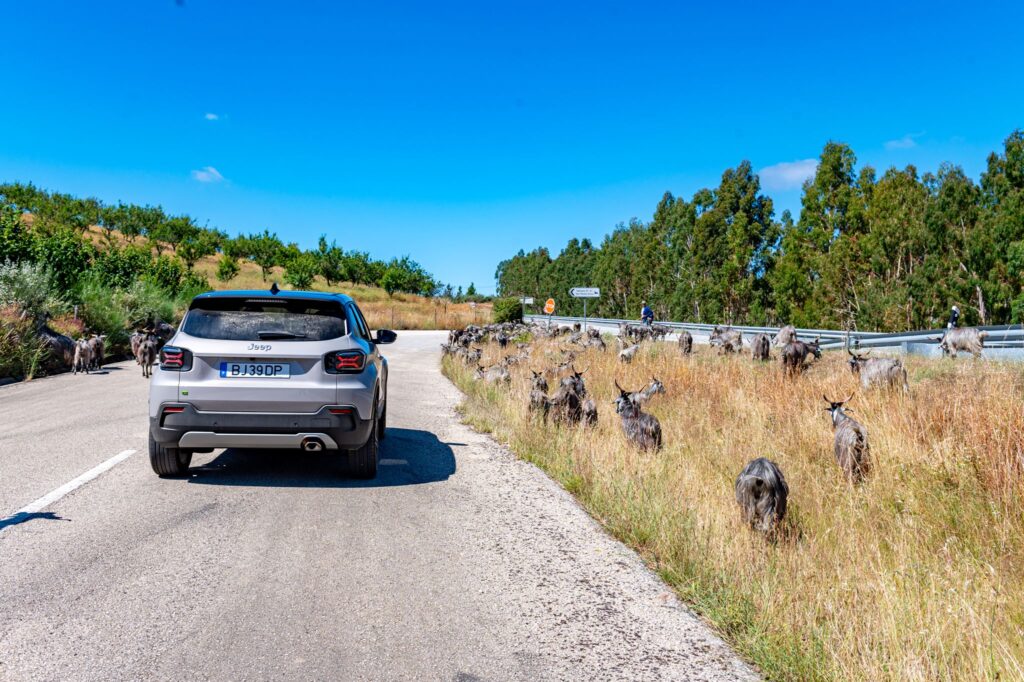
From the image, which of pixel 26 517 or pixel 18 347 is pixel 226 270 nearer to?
pixel 18 347

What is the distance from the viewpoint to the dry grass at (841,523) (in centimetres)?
297

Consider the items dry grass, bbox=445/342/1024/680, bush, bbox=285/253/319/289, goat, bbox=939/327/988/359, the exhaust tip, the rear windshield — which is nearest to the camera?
dry grass, bbox=445/342/1024/680

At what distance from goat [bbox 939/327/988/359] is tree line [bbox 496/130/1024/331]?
28.4ft

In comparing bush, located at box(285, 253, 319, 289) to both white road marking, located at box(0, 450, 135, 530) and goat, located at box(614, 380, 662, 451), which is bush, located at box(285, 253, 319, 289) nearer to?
white road marking, located at box(0, 450, 135, 530)

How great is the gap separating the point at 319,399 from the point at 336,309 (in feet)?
3.29

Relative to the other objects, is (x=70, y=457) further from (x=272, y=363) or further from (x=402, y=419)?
(x=402, y=419)

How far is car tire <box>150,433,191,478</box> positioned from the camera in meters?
6.02

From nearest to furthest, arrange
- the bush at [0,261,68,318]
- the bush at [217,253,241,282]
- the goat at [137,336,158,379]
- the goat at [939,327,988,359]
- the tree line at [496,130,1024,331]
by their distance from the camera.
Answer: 1. the goat at [939,327,988,359]
2. the goat at [137,336,158,379]
3. the bush at [0,261,68,318]
4. the tree line at [496,130,1024,331]
5. the bush at [217,253,241,282]

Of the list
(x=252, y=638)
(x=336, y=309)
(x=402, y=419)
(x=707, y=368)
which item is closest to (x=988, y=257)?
Result: (x=707, y=368)

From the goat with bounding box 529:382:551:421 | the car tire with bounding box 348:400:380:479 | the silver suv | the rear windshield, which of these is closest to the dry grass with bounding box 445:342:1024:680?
the goat with bounding box 529:382:551:421

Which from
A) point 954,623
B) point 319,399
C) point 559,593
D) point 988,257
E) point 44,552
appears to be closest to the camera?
point 954,623

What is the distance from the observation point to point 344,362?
5.81 metres

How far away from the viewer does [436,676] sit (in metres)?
2.85

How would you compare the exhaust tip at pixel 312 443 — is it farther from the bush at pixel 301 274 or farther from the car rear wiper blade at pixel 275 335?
the bush at pixel 301 274
